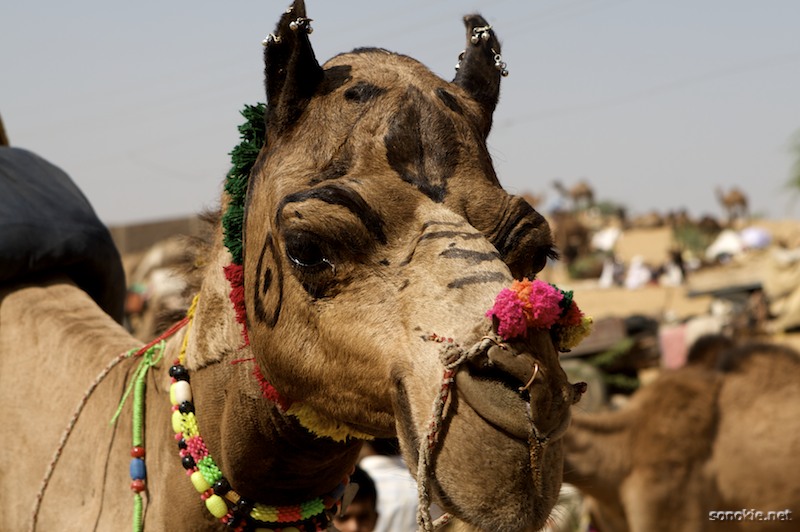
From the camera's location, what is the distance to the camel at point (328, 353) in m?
2.06

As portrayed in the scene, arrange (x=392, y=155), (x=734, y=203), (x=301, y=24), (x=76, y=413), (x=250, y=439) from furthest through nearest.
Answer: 1. (x=734, y=203)
2. (x=76, y=413)
3. (x=250, y=439)
4. (x=301, y=24)
5. (x=392, y=155)

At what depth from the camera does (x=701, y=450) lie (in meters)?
8.34

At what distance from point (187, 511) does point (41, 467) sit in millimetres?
652

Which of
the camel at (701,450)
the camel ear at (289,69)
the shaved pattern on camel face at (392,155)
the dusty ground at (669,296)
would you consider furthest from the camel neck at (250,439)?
the dusty ground at (669,296)

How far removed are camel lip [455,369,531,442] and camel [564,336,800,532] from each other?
596 centimetres

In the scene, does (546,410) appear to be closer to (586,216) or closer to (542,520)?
(542,520)

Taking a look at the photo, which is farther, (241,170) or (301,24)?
(241,170)

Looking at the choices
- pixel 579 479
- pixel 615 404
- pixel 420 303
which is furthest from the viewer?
pixel 615 404

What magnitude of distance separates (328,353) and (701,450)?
659 centimetres

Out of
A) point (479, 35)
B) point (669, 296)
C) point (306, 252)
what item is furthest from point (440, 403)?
point (669, 296)

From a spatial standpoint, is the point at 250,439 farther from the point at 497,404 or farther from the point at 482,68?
the point at 482,68

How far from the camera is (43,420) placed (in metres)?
3.28

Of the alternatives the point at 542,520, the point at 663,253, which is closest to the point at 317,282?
the point at 542,520

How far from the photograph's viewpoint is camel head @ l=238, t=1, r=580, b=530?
204cm
